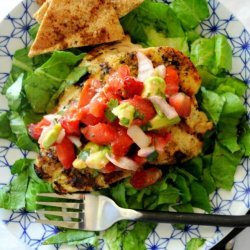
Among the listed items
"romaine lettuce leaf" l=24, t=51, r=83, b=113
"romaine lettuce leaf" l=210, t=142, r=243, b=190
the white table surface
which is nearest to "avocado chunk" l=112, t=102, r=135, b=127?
"romaine lettuce leaf" l=24, t=51, r=83, b=113

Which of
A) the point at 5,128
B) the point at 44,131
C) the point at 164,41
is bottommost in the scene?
the point at 44,131

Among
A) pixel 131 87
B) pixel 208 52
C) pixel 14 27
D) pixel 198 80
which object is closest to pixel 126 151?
pixel 131 87

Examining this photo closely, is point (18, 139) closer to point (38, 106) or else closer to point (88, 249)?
point (38, 106)

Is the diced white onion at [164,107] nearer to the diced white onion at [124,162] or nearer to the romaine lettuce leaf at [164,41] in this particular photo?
the diced white onion at [124,162]

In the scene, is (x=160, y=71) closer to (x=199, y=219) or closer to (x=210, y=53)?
(x=210, y=53)

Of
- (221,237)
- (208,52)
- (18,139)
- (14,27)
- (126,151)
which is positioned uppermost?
(14,27)

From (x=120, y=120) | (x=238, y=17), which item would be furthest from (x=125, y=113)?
(x=238, y=17)
